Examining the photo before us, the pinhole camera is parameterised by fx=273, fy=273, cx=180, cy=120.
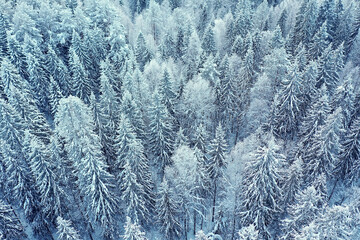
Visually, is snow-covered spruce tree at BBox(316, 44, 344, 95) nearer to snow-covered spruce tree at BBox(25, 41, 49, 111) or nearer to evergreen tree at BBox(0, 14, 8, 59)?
snow-covered spruce tree at BBox(25, 41, 49, 111)

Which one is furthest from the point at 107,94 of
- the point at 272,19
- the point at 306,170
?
the point at 272,19

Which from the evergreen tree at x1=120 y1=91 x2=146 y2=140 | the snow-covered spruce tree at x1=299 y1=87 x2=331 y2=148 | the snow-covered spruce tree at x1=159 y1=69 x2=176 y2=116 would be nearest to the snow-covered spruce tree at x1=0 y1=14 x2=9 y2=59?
the evergreen tree at x1=120 y1=91 x2=146 y2=140

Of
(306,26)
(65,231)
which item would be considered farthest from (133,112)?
(306,26)

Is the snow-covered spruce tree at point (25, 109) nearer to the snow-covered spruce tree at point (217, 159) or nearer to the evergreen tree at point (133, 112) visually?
the evergreen tree at point (133, 112)

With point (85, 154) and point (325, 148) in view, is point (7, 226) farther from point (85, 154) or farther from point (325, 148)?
point (325, 148)

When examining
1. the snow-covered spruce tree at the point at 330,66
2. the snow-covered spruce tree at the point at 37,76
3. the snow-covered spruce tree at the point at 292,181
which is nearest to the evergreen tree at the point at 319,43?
the snow-covered spruce tree at the point at 330,66

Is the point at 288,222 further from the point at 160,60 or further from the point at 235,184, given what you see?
the point at 160,60
